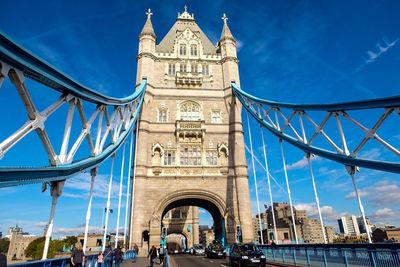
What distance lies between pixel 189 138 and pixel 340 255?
19998 millimetres

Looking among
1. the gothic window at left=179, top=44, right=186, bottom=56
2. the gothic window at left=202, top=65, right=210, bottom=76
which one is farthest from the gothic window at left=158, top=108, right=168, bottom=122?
the gothic window at left=179, top=44, right=186, bottom=56

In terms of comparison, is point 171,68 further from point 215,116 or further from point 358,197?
point 358,197

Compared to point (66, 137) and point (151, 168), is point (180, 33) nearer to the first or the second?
point (151, 168)

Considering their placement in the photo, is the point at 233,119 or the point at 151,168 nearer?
the point at 151,168

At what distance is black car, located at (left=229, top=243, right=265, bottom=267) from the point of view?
13.4 m

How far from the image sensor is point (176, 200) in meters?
26.3

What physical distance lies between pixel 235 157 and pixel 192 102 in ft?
26.4

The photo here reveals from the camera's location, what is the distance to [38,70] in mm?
8031

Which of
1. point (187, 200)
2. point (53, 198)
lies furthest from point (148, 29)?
point (53, 198)

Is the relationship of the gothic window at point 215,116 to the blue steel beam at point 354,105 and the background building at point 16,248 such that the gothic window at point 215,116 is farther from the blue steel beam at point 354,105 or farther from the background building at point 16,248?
A: the background building at point 16,248

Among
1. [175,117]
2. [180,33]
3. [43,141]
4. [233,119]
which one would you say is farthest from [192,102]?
[43,141]

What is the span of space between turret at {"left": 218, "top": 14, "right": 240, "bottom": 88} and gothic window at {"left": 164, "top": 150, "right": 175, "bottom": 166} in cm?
1037

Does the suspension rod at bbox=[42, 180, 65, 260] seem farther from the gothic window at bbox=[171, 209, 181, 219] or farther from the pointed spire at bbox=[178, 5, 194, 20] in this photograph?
the gothic window at bbox=[171, 209, 181, 219]

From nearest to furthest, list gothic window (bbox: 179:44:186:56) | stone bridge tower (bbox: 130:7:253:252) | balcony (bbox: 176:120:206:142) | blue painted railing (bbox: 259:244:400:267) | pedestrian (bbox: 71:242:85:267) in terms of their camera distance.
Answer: blue painted railing (bbox: 259:244:400:267), pedestrian (bbox: 71:242:85:267), stone bridge tower (bbox: 130:7:253:252), balcony (bbox: 176:120:206:142), gothic window (bbox: 179:44:186:56)
